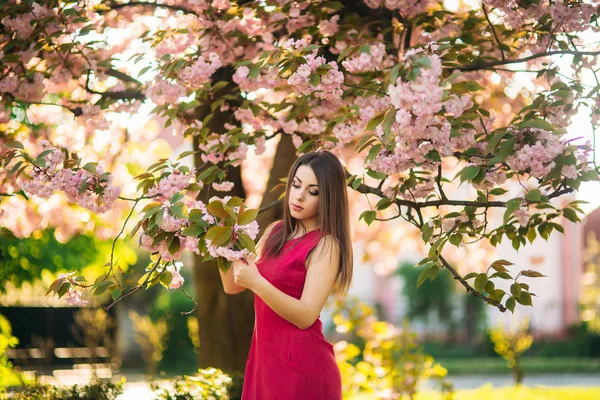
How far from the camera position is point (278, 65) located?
339 cm

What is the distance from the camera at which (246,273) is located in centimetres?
257

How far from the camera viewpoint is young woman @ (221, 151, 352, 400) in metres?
2.79

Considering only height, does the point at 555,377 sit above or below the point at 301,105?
below

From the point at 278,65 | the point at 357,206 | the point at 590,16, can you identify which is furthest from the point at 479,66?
the point at 357,206

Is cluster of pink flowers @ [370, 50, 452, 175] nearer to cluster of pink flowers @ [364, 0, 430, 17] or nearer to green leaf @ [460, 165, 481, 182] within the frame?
green leaf @ [460, 165, 481, 182]

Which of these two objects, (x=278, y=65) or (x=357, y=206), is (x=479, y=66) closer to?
(x=278, y=65)

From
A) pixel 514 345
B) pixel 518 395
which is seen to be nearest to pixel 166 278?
pixel 518 395

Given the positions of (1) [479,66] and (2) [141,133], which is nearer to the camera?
(1) [479,66]

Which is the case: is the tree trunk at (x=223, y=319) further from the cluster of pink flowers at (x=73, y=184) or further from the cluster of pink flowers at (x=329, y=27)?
the cluster of pink flowers at (x=73, y=184)

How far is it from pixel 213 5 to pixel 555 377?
10507mm

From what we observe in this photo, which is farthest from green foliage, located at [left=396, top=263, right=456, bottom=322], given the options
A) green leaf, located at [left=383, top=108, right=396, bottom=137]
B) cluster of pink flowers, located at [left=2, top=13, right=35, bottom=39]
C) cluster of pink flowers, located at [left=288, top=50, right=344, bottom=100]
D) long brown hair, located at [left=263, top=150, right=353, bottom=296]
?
green leaf, located at [left=383, top=108, right=396, bottom=137]

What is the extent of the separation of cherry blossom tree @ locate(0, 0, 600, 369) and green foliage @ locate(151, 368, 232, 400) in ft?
2.04

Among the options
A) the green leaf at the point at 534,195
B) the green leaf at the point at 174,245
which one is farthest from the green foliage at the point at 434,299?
the green leaf at the point at 174,245

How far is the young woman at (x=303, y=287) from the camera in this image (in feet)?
9.16
